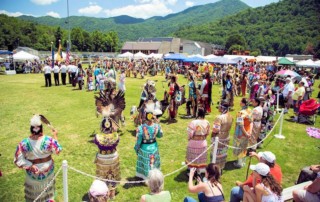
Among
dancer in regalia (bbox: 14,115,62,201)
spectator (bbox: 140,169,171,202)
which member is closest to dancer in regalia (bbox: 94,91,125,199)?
dancer in regalia (bbox: 14,115,62,201)

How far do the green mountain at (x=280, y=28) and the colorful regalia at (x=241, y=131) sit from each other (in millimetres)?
85654

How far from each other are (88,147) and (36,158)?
11.9ft

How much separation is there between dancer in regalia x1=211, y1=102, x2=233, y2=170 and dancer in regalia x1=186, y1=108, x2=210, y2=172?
352mm

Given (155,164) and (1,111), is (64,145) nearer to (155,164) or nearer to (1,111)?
(155,164)

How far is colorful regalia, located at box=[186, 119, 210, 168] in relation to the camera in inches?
219

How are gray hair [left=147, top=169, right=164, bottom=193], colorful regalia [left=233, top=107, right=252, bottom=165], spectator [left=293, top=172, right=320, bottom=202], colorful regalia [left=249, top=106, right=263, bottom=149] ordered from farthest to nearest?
colorful regalia [left=249, top=106, right=263, bottom=149] → colorful regalia [left=233, top=107, right=252, bottom=165] → spectator [left=293, top=172, right=320, bottom=202] → gray hair [left=147, top=169, right=164, bottom=193]

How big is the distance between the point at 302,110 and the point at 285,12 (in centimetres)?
13639

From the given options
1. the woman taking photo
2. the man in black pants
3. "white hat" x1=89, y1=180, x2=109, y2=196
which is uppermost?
the man in black pants

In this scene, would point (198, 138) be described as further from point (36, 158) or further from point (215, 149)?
point (36, 158)

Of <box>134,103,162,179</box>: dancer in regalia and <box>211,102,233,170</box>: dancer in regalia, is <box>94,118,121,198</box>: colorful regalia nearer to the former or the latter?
<box>134,103,162,179</box>: dancer in regalia

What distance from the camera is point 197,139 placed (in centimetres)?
563

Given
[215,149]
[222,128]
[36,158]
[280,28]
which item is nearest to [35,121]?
[36,158]

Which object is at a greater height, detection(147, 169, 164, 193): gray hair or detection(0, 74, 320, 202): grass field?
detection(147, 169, 164, 193): gray hair

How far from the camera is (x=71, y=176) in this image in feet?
19.7
